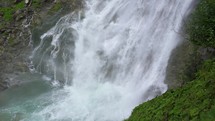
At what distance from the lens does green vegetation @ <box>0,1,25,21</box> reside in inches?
1459

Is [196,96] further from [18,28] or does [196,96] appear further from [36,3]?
[36,3]

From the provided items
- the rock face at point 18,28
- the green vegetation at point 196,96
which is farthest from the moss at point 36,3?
the green vegetation at point 196,96

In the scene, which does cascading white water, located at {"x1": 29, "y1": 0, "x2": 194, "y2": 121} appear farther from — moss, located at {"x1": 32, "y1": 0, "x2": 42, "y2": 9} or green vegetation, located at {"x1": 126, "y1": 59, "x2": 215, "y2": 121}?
green vegetation, located at {"x1": 126, "y1": 59, "x2": 215, "y2": 121}

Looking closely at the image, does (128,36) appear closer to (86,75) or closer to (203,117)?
(86,75)

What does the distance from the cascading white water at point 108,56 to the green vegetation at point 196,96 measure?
6.11 meters

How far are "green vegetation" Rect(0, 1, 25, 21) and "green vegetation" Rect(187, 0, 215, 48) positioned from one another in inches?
1005

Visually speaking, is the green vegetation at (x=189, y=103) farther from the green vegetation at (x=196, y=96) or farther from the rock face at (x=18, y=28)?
the rock face at (x=18, y=28)

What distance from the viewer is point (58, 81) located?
3056 centimetres

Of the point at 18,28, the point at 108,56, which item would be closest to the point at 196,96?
the point at 108,56

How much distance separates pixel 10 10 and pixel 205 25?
27.5 m

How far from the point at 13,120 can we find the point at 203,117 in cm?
1803

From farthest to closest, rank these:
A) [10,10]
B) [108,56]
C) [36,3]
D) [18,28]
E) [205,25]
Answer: [36,3], [10,10], [18,28], [108,56], [205,25]

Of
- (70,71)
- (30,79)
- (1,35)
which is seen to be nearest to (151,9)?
(70,71)

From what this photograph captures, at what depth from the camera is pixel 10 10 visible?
3800cm
